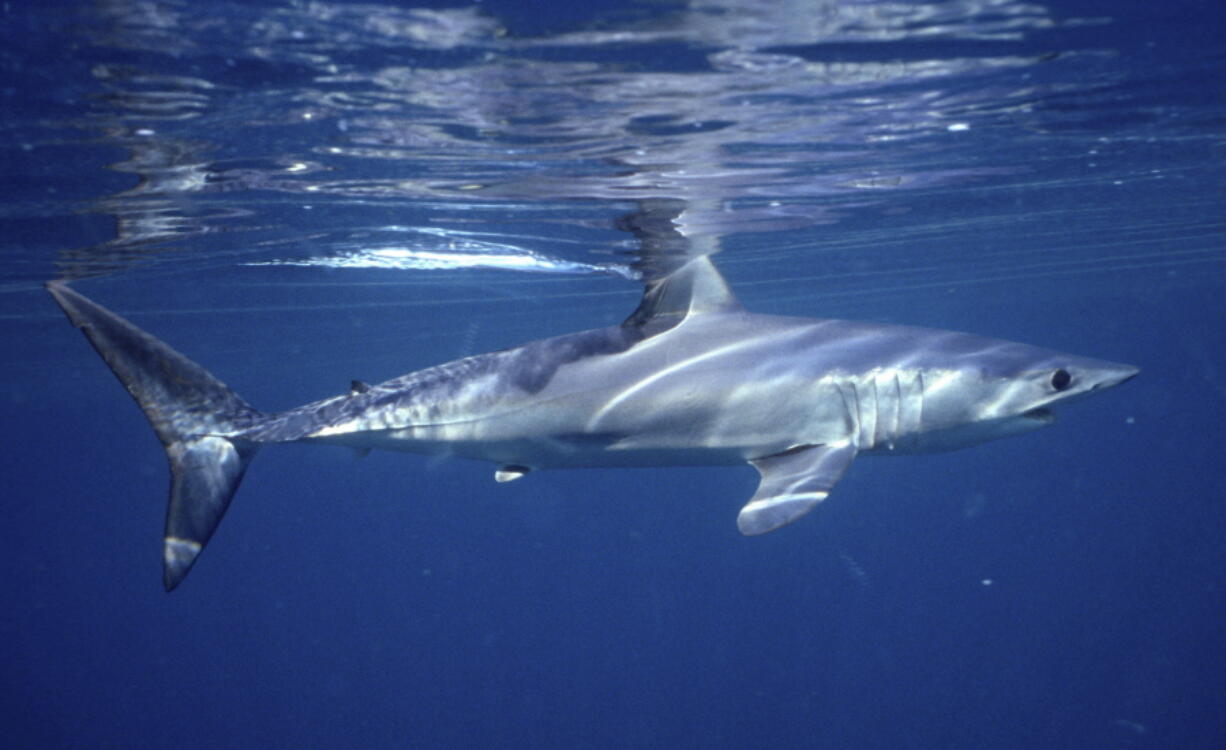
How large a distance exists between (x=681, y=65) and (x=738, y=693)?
146 feet

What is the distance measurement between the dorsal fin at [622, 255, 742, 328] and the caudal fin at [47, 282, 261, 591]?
11.1ft

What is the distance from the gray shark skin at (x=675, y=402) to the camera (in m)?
5.46

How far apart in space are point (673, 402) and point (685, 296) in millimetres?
1222

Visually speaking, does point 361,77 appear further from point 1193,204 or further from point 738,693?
point 738,693

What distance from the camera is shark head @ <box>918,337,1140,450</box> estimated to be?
524 centimetres

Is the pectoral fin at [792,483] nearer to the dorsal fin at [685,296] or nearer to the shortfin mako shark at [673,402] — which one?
the shortfin mako shark at [673,402]

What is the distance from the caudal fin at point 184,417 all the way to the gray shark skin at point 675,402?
0.6 inches

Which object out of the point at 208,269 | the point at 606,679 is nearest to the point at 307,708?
the point at 606,679

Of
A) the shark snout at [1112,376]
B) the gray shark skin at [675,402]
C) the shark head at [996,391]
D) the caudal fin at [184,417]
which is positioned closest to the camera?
the shark snout at [1112,376]

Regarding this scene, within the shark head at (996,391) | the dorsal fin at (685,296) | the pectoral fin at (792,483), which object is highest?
the dorsal fin at (685,296)

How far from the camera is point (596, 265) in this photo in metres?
18.5

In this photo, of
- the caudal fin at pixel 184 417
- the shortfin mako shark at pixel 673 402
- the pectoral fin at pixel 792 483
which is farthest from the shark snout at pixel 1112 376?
the caudal fin at pixel 184 417

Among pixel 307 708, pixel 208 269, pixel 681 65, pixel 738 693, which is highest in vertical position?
pixel 681 65

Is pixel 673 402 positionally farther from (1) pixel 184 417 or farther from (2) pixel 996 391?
(1) pixel 184 417
